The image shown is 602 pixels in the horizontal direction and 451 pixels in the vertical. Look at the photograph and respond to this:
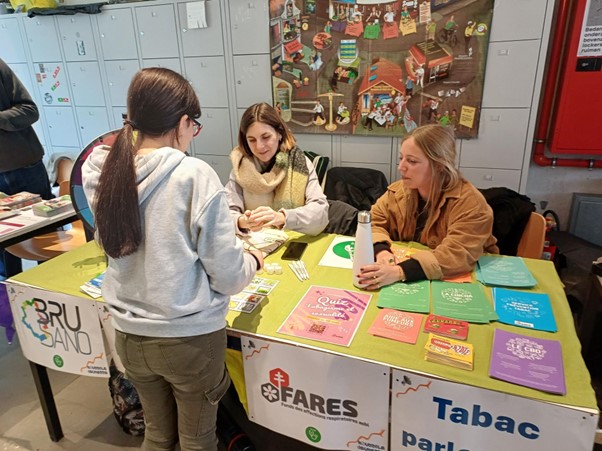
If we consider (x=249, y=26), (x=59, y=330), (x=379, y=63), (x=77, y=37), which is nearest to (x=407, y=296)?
(x=59, y=330)

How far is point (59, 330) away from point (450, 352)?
1310 mm

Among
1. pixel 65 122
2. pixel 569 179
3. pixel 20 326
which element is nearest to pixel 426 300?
pixel 20 326

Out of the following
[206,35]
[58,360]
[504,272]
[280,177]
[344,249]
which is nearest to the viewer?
[504,272]

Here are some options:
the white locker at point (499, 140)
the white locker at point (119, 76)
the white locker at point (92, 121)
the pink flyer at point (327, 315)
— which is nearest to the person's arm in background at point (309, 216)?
the pink flyer at point (327, 315)

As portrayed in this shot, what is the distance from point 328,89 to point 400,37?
0.62 metres

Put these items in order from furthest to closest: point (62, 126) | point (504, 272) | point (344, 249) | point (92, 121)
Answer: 1. point (62, 126)
2. point (92, 121)
3. point (344, 249)
4. point (504, 272)

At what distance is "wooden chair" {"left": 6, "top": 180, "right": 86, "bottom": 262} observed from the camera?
2.51 metres

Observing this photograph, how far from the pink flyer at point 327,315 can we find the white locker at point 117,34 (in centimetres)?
332

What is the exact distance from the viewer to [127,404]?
1693 mm

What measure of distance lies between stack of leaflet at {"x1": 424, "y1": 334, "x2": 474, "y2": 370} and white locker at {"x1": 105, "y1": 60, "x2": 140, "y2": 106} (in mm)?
3598

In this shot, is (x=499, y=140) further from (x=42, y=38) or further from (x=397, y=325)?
(x=42, y=38)

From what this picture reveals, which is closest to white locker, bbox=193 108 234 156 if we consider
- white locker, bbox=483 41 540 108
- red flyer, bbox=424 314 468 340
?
white locker, bbox=483 41 540 108

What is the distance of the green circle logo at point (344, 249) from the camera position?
1596mm

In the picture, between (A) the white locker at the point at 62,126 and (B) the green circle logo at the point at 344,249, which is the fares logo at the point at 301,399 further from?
(A) the white locker at the point at 62,126
